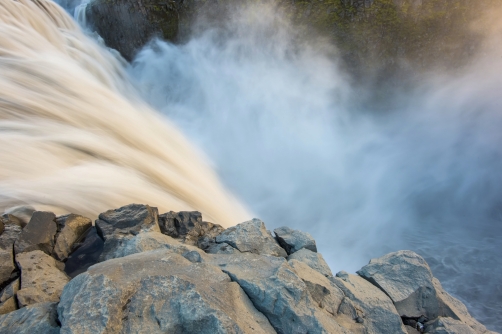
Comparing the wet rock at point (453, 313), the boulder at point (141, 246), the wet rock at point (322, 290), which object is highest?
the wet rock at point (453, 313)

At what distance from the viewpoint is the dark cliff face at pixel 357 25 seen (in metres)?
13.5

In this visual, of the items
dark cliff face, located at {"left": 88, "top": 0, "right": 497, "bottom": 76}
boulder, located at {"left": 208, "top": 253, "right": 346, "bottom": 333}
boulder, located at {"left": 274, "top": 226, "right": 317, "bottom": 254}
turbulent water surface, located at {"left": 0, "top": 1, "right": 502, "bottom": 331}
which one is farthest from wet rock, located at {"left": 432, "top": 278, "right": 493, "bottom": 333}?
dark cliff face, located at {"left": 88, "top": 0, "right": 497, "bottom": 76}

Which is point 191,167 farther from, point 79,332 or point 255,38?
point 255,38

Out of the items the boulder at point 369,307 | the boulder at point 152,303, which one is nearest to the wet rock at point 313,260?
the boulder at point 369,307

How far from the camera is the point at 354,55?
47.4 ft

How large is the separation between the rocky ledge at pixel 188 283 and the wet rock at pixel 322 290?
0.01 metres

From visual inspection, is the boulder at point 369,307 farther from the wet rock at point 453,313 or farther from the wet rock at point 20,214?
the wet rock at point 20,214

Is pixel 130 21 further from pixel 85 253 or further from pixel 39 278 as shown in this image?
pixel 39 278

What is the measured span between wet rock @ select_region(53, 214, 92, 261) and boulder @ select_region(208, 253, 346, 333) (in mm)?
1744

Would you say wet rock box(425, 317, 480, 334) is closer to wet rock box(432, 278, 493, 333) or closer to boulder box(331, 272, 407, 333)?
wet rock box(432, 278, 493, 333)

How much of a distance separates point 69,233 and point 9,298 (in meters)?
1.06

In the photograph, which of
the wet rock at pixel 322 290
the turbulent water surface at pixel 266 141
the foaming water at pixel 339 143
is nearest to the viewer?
the wet rock at pixel 322 290

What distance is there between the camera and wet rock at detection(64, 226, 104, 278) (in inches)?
141

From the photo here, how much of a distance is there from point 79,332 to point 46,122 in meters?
5.82
